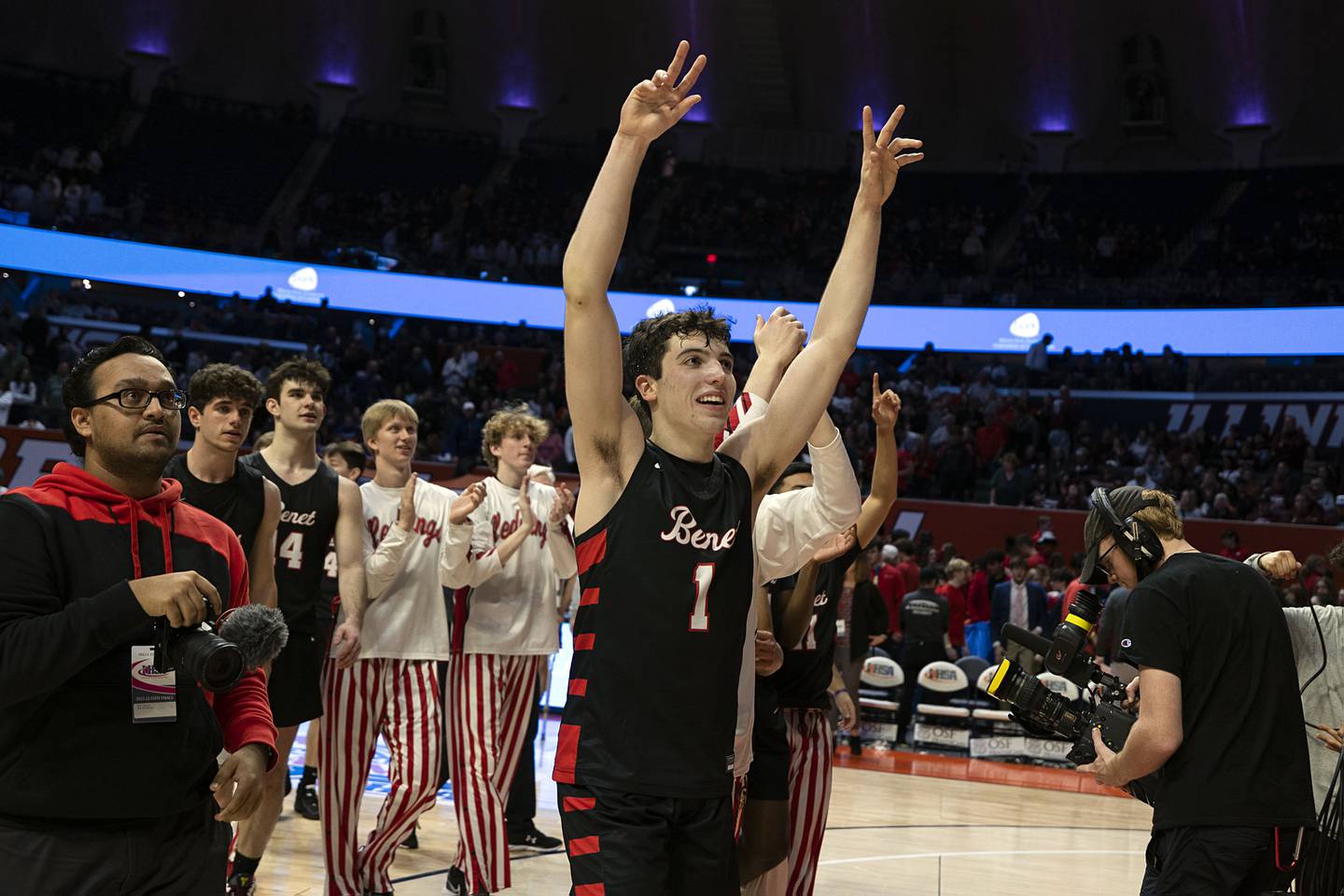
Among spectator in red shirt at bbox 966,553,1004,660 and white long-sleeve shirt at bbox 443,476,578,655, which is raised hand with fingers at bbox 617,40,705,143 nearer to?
white long-sleeve shirt at bbox 443,476,578,655

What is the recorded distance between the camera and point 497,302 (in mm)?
28031

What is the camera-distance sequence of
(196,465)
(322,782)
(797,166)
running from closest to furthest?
(196,465) → (322,782) → (797,166)

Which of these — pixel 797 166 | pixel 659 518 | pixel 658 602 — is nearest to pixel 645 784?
pixel 658 602

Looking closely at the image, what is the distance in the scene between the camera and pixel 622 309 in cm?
2806

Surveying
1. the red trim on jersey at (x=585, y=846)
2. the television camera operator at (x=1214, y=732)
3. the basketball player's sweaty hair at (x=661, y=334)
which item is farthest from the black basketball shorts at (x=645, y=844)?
the television camera operator at (x=1214, y=732)

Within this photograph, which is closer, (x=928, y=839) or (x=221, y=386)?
→ (x=221, y=386)

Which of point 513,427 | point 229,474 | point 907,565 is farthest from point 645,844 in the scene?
point 907,565

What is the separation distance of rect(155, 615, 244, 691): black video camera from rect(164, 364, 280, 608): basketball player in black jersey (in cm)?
254

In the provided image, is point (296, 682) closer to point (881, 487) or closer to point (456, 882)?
point (456, 882)

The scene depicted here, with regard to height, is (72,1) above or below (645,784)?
above

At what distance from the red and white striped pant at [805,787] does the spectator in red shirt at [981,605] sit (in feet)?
32.1

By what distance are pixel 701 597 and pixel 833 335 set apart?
97 centimetres

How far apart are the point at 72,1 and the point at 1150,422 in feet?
86.8

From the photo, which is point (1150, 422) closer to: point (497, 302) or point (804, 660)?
point (497, 302)
